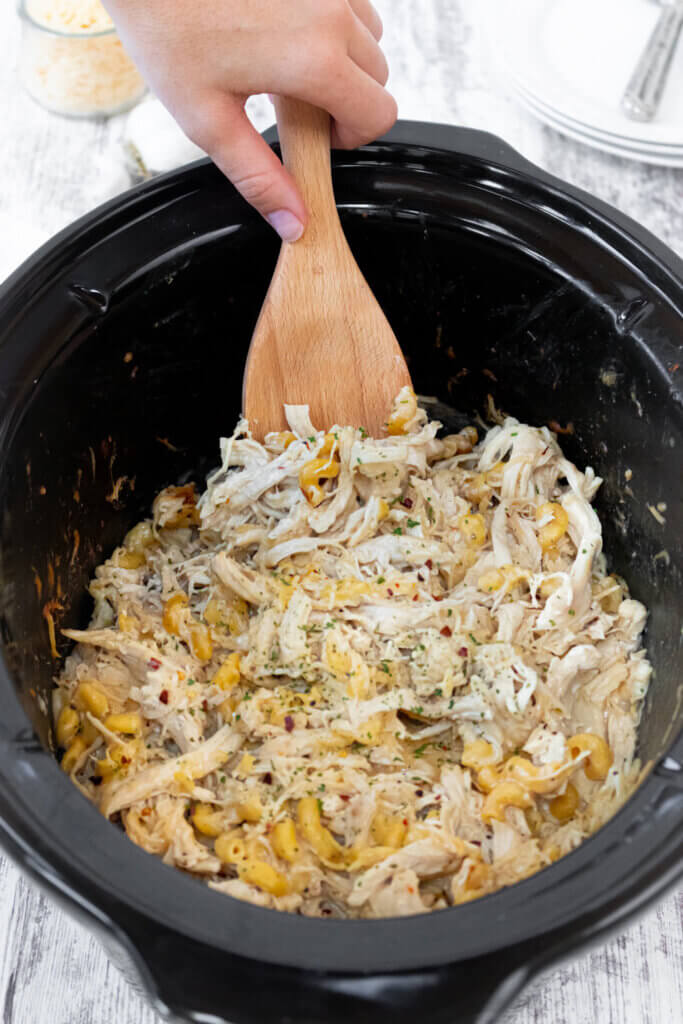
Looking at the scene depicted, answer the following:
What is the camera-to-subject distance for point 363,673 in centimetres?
162

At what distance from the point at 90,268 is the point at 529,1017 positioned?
1644 mm

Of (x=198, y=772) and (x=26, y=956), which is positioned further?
(x=26, y=956)

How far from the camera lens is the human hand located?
1.56 meters

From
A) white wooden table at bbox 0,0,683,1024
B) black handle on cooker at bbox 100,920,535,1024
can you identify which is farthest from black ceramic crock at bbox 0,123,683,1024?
white wooden table at bbox 0,0,683,1024

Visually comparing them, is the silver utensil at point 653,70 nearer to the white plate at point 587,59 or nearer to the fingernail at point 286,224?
the white plate at point 587,59

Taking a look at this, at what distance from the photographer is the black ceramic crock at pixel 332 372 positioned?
3.67 feet

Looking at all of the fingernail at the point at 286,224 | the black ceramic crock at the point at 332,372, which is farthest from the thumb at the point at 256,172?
the black ceramic crock at the point at 332,372

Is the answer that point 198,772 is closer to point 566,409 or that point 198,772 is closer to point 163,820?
point 163,820

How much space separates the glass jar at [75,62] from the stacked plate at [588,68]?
1.18 meters

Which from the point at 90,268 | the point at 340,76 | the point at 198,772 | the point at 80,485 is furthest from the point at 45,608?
the point at 340,76

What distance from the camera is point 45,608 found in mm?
1708

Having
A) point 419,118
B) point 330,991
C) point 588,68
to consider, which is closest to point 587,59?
point 588,68

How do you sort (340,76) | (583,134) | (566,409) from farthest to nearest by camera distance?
(583,134) → (566,409) → (340,76)

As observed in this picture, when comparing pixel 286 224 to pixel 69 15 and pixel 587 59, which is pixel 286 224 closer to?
pixel 69 15
